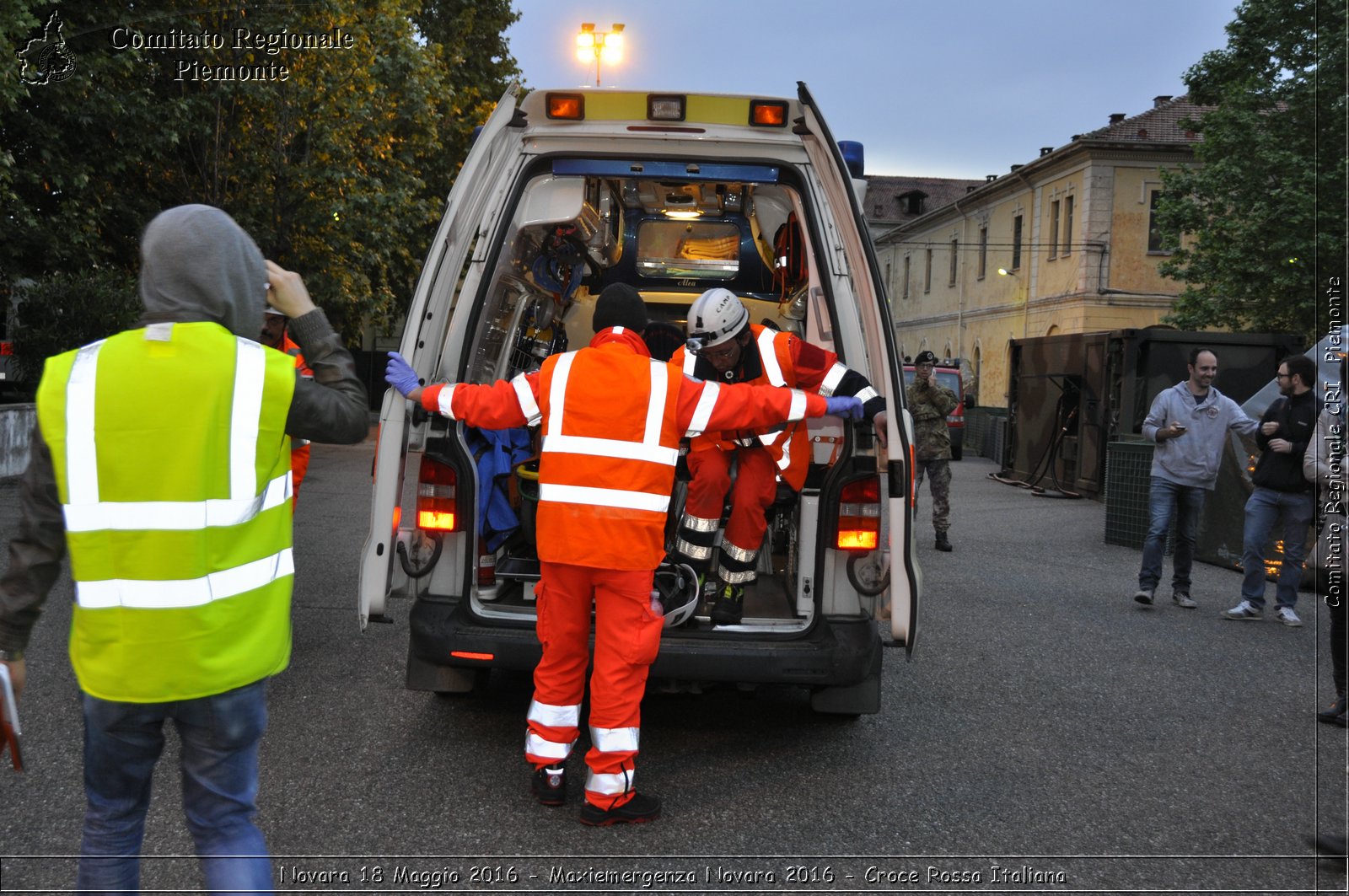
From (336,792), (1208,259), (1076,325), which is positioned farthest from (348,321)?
(1076,325)

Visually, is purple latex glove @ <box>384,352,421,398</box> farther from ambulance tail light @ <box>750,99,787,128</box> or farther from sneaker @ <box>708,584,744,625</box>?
ambulance tail light @ <box>750,99,787,128</box>

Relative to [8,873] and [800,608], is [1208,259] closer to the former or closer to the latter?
[800,608]

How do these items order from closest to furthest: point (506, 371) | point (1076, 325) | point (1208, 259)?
point (506, 371), point (1208, 259), point (1076, 325)

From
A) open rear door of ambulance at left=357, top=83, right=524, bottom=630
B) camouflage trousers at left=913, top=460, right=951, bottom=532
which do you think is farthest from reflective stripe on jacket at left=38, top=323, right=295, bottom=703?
camouflage trousers at left=913, top=460, right=951, bottom=532

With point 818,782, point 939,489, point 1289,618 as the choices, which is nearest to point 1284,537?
point 1289,618

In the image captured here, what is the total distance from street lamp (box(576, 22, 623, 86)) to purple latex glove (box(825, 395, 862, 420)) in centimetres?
1218

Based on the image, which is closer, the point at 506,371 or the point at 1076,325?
the point at 506,371

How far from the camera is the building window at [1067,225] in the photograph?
121 feet

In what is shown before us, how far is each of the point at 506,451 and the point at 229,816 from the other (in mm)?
2652

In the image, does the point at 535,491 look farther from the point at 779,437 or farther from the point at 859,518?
the point at 859,518

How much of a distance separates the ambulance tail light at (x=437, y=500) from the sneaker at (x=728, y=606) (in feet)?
3.32

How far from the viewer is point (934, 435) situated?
11117 mm

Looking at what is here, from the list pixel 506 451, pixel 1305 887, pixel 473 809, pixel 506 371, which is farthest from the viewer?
pixel 506 371

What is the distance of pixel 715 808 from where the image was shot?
416cm
